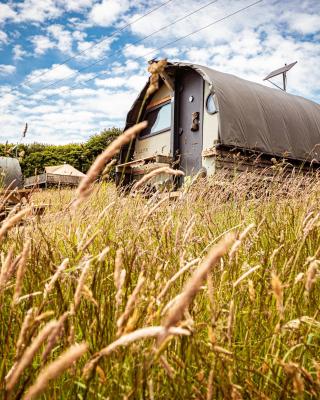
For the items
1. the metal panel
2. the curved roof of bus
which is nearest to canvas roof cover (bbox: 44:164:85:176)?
the metal panel

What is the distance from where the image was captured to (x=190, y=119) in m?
11.8

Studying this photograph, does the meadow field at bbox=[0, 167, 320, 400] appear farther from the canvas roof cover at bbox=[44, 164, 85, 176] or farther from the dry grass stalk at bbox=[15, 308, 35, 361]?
the canvas roof cover at bbox=[44, 164, 85, 176]

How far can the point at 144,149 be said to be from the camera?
14.0m

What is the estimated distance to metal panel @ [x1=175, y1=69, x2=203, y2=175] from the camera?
1138 cm

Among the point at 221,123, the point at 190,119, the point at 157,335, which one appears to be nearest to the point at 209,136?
the point at 221,123

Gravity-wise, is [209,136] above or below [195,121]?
below

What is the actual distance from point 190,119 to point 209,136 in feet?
4.31

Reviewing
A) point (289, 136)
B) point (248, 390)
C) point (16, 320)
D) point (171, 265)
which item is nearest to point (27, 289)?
point (16, 320)

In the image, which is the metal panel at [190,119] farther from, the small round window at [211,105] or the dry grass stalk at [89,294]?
the dry grass stalk at [89,294]

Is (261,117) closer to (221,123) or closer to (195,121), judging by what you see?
(221,123)

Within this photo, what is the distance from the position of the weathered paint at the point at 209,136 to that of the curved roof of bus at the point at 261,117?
0.35m

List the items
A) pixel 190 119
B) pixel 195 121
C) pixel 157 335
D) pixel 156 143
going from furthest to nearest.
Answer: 1. pixel 156 143
2. pixel 190 119
3. pixel 195 121
4. pixel 157 335

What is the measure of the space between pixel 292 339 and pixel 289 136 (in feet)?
36.4

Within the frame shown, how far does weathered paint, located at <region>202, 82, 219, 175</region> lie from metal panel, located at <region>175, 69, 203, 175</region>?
0.77ft
